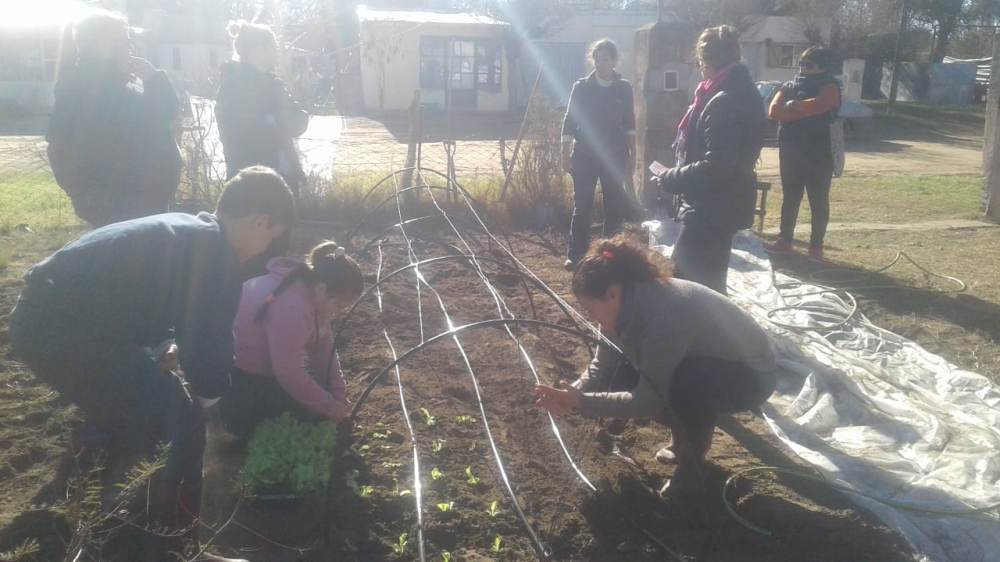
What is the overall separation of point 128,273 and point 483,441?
1506 millimetres

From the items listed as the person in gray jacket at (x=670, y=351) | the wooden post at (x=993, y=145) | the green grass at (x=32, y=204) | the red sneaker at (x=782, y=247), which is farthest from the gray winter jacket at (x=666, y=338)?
the wooden post at (x=993, y=145)

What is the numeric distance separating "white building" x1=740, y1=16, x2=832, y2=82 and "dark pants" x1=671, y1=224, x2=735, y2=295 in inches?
982

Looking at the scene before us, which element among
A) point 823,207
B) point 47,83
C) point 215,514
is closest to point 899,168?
point 823,207

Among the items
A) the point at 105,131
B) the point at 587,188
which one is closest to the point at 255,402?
the point at 105,131

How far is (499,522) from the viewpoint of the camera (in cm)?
288

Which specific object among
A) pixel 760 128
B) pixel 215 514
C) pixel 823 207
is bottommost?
pixel 215 514

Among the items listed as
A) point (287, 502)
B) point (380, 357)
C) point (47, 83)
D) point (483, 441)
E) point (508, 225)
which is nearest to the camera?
point (287, 502)

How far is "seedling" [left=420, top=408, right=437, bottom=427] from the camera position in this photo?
3558 millimetres

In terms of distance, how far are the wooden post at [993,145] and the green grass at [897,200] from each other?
227 millimetres

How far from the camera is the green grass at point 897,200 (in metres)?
8.84

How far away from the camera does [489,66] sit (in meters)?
25.1

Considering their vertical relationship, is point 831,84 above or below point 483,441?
above

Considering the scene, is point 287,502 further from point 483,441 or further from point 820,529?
point 820,529

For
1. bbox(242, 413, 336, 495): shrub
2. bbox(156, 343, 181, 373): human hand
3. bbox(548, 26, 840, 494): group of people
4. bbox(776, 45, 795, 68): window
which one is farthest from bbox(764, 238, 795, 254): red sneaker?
bbox(776, 45, 795, 68): window
